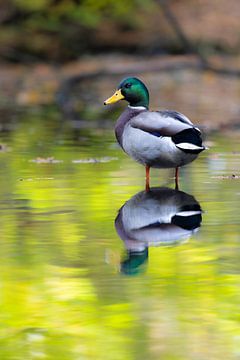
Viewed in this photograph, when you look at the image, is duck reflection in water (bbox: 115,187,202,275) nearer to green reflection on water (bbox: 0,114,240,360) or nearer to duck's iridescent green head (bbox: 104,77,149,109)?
green reflection on water (bbox: 0,114,240,360)

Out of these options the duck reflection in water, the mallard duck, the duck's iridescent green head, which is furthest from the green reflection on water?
the duck's iridescent green head

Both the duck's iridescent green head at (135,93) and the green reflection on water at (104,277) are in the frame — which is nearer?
the green reflection on water at (104,277)

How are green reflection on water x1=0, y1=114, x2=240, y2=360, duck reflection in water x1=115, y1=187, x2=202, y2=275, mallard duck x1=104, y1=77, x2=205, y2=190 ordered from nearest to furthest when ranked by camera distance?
green reflection on water x1=0, y1=114, x2=240, y2=360
duck reflection in water x1=115, y1=187, x2=202, y2=275
mallard duck x1=104, y1=77, x2=205, y2=190

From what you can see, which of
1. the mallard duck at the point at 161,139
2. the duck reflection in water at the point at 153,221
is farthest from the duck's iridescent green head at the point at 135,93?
the duck reflection in water at the point at 153,221

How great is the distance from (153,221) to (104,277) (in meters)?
1.63

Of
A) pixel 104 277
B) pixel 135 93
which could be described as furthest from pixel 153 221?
pixel 135 93

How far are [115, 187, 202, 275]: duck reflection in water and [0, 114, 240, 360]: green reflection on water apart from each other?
70 mm

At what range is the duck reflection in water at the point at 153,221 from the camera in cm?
676

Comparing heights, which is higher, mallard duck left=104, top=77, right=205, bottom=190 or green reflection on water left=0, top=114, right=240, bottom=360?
mallard duck left=104, top=77, right=205, bottom=190

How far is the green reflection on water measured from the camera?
5004 millimetres

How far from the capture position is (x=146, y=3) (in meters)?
23.2

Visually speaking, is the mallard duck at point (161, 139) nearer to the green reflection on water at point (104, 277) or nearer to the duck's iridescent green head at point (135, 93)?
the green reflection on water at point (104, 277)

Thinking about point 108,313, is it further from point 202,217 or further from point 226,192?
point 226,192

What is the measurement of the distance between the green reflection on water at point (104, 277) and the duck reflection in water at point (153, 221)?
7 centimetres
